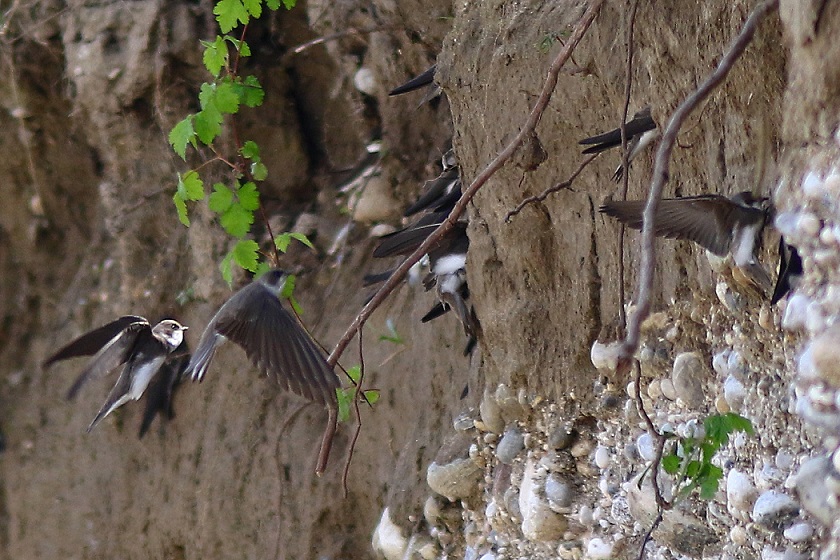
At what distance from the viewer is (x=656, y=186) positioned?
113 cm

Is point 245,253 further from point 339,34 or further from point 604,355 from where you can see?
point 339,34

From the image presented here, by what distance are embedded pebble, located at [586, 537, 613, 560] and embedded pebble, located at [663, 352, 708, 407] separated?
0.30m

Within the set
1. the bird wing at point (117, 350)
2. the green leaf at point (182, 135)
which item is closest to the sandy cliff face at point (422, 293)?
the bird wing at point (117, 350)

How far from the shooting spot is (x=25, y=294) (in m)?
4.23

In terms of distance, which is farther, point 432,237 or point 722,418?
point 432,237

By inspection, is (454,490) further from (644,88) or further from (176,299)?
(176,299)

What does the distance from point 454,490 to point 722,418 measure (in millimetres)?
939

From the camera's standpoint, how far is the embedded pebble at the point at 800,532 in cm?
132

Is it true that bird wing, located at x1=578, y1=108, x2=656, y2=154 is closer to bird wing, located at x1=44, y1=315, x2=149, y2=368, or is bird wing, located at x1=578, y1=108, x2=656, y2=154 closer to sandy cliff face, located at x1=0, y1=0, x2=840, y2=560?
sandy cliff face, located at x1=0, y1=0, x2=840, y2=560

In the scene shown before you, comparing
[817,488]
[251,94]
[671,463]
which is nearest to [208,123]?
[251,94]

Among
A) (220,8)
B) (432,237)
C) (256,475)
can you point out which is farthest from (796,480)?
(256,475)

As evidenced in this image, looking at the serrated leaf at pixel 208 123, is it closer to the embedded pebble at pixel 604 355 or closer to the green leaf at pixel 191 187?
the green leaf at pixel 191 187

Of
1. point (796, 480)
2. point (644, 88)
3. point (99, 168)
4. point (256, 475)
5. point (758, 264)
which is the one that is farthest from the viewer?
point (99, 168)

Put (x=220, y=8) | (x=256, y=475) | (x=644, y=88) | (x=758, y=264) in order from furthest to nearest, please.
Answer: (x=256, y=475)
(x=220, y=8)
(x=644, y=88)
(x=758, y=264)
